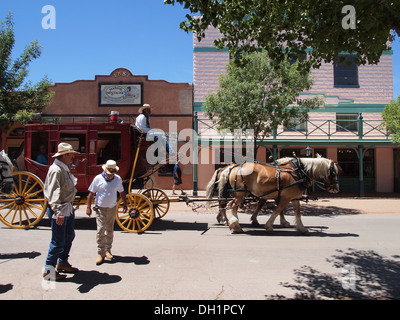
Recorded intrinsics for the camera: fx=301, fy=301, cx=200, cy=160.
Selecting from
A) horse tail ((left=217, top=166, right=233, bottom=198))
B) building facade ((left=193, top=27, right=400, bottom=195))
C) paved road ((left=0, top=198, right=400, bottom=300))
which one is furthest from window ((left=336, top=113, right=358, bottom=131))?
horse tail ((left=217, top=166, right=233, bottom=198))

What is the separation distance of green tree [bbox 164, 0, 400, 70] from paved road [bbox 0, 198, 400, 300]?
3475 millimetres

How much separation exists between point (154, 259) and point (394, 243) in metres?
5.16

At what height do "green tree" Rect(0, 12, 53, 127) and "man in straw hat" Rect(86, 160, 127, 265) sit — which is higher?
"green tree" Rect(0, 12, 53, 127)

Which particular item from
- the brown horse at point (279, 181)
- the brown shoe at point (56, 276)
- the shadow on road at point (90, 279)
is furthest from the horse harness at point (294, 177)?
the brown shoe at point (56, 276)

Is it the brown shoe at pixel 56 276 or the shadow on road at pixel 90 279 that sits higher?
the brown shoe at pixel 56 276

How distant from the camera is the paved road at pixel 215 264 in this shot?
3.90 m

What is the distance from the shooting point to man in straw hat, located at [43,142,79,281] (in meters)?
4.14

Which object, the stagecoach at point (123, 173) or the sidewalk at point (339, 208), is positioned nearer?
the stagecoach at point (123, 173)

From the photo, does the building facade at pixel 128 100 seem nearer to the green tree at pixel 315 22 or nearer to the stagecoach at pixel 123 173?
the stagecoach at pixel 123 173

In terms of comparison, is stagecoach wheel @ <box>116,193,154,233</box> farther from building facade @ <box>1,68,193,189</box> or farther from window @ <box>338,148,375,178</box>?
window @ <box>338,148,375,178</box>

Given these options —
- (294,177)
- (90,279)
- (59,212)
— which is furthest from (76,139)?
(294,177)

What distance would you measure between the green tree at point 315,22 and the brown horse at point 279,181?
271 centimetres

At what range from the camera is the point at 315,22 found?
196 inches

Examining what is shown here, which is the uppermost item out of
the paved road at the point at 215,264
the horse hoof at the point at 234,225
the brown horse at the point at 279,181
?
the brown horse at the point at 279,181
